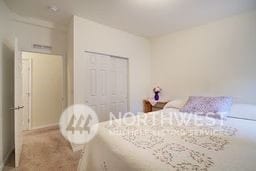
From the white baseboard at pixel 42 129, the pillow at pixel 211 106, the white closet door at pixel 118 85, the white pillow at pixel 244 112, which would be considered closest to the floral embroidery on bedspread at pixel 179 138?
the pillow at pixel 211 106

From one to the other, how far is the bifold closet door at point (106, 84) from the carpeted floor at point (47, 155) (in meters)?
0.96

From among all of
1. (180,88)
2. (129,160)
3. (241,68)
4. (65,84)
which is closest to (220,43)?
(241,68)

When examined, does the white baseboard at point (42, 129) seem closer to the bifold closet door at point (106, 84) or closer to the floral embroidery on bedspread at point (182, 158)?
the bifold closet door at point (106, 84)

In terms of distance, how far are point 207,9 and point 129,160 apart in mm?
2696

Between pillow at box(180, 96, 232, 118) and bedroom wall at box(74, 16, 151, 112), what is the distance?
1692 millimetres

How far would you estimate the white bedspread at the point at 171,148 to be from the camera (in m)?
0.95

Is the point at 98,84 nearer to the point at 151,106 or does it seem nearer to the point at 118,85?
the point at 118,85

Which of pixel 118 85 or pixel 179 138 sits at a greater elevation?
pixel 118 85

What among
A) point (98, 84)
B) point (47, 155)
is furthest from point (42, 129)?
point (98, 84)

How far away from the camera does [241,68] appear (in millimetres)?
2680

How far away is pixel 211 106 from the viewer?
235 centimetres

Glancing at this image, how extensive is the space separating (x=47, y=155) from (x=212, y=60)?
11.6ft

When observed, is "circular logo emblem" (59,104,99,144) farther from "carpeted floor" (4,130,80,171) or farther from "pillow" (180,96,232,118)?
"pillow" (180,96,232,118)

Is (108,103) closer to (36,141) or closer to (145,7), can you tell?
(36,141)
